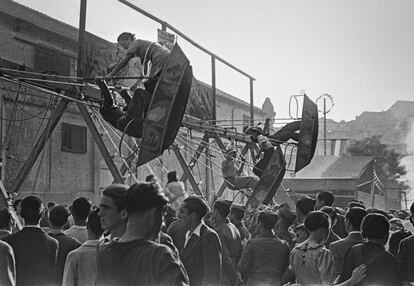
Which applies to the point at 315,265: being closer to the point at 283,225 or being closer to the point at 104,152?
the point at 283,225

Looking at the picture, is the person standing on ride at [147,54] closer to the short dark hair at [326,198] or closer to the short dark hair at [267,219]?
the short dark hair at [326,198]

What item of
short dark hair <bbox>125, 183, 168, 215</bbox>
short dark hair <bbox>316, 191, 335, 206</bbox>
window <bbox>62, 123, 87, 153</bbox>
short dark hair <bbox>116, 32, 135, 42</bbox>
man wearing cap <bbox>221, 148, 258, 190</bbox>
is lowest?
short dark hair <bbox>316, 191, 335, 206</bbox>

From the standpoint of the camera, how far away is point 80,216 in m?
5.75

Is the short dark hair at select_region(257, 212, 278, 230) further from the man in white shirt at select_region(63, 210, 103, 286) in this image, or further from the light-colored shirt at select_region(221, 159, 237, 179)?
the light-colored shirt at select_region(221, 159, 237, 179)

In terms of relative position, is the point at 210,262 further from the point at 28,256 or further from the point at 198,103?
the point at 198,103

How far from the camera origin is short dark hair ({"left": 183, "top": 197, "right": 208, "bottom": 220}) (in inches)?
230

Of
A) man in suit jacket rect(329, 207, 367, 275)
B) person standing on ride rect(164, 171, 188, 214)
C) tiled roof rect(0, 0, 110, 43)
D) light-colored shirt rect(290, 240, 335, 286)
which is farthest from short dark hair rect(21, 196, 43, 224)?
tiled roof rect(0, 0, 110, 43)

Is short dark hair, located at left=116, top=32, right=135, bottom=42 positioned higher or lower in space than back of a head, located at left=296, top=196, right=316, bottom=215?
higher

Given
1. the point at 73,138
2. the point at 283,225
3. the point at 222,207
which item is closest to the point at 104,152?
the point at 222,207

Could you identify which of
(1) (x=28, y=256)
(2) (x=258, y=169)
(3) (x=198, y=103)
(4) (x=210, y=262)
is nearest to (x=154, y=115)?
(4) (x=210, y=262)

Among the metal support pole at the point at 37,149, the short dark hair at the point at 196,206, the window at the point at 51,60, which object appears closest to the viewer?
the short dark hair at the point at 196,206

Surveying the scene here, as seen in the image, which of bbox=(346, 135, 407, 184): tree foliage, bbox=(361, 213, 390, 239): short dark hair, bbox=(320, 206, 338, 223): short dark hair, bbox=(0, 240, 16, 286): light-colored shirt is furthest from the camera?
bbox=(346, 135, 407, 184): tree foliage

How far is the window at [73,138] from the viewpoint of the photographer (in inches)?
844

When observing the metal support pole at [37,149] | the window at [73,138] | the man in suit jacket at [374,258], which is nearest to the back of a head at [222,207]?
the man in suit jacket at [374,258]
